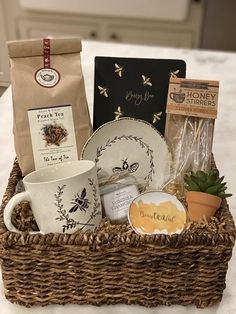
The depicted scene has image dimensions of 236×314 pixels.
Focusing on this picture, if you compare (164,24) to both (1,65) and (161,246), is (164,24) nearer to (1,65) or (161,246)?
(1,65)

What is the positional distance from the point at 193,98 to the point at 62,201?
302 millimetres

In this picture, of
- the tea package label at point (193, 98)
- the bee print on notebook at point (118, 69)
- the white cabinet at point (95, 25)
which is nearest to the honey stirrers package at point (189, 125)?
the tea package label at point (193, 98)

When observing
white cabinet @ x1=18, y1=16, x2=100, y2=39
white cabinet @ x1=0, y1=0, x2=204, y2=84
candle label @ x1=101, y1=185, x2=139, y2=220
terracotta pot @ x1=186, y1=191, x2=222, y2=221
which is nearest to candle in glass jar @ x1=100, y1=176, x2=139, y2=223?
candle label @ x1=101, y1=185, x2=139, y2=220

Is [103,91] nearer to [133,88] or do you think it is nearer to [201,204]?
[133,88]

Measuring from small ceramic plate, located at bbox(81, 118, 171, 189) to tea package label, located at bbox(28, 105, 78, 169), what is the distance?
0.05 m

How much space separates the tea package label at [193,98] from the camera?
76 centimetres

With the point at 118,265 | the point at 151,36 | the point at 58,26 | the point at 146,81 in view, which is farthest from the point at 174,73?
the point at 58,26

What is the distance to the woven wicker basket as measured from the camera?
1.98 feet

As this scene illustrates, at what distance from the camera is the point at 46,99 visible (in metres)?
0.79

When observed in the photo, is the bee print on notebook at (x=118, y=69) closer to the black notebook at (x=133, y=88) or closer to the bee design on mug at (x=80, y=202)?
the black notebook at (x=133, y=88)

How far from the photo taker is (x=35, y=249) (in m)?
0.61

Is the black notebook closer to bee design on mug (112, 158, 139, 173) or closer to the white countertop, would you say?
bee design on mug (112, 158, 139, 173)

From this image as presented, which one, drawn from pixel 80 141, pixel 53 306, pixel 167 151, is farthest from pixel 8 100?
pixel 53 306

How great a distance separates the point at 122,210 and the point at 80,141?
0.17m
